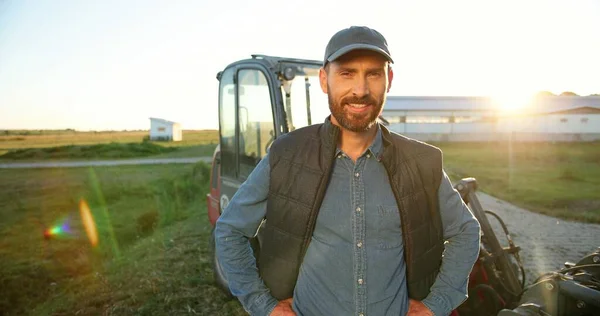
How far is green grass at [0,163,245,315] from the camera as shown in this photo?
5.50m

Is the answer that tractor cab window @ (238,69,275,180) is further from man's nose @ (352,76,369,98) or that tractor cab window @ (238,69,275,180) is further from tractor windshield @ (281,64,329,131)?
man's nose @ (352,76,369,98)

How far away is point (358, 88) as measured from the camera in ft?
5.90

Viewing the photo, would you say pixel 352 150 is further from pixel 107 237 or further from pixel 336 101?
pixel 107 237

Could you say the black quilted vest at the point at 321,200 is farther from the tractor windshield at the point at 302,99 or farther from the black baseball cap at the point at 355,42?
the tractor windshield at the point at 302,99

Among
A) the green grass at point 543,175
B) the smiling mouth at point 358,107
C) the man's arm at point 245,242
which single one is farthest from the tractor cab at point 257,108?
the green grass at point 543,175

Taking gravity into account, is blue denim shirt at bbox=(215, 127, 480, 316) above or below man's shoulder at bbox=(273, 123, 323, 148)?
below

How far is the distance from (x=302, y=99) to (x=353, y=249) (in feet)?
9.84

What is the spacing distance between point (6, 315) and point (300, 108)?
5.12m

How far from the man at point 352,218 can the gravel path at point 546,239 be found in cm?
436

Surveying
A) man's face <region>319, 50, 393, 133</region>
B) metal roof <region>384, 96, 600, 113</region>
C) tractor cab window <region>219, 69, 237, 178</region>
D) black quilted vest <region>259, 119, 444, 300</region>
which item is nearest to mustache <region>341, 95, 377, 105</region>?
man's face <region>319, 50, 393, 133</region>

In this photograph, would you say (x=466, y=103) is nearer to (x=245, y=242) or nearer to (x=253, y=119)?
(x=253, y=119)

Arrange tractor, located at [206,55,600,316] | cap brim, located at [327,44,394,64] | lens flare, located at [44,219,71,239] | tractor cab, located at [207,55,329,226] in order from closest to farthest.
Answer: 1. cap brim, located at [327,44,394,64]
2. tractor, located at [206,55,600,316]
3. tractor cab, located at [207,55,329,226]
4. lens flare, located at [44,219,71,239]

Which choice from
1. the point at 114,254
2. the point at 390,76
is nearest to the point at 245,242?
the point at 390,76

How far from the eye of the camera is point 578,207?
1055cm
